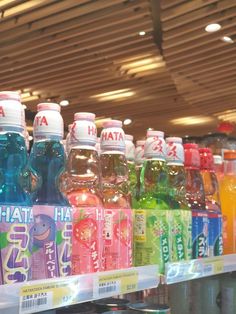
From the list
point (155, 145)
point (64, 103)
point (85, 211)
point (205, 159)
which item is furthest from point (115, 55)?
point (85, 211)

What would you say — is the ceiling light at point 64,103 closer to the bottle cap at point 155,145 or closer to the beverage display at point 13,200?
the bottle cap at point 155,145

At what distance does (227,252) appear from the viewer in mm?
1467

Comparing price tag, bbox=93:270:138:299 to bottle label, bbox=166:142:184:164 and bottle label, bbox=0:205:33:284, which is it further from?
bottle label, bbox=166:142:184:164

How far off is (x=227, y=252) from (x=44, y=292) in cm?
85

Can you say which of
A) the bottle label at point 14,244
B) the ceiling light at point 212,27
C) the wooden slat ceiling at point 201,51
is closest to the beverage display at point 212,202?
the bottle label at point 14,244

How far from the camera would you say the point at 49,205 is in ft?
2.79

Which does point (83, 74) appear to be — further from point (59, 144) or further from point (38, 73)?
point (59, 144)

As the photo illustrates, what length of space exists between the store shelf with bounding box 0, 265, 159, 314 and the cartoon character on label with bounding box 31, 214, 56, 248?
0.25 feet

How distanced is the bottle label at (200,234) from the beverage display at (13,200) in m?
0.56

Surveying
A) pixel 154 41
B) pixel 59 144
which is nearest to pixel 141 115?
pixel 154 41

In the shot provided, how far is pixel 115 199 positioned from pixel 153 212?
0.32 feet

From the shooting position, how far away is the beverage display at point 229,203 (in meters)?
1.47

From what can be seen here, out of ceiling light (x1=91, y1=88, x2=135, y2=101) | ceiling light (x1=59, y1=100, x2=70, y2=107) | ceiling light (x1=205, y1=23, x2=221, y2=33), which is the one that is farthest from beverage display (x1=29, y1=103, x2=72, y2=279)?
ceiling light (x1=59, y1=100, x2=70, y2=107)

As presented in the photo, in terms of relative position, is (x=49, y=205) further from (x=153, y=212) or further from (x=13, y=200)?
(x=153, y=212)
